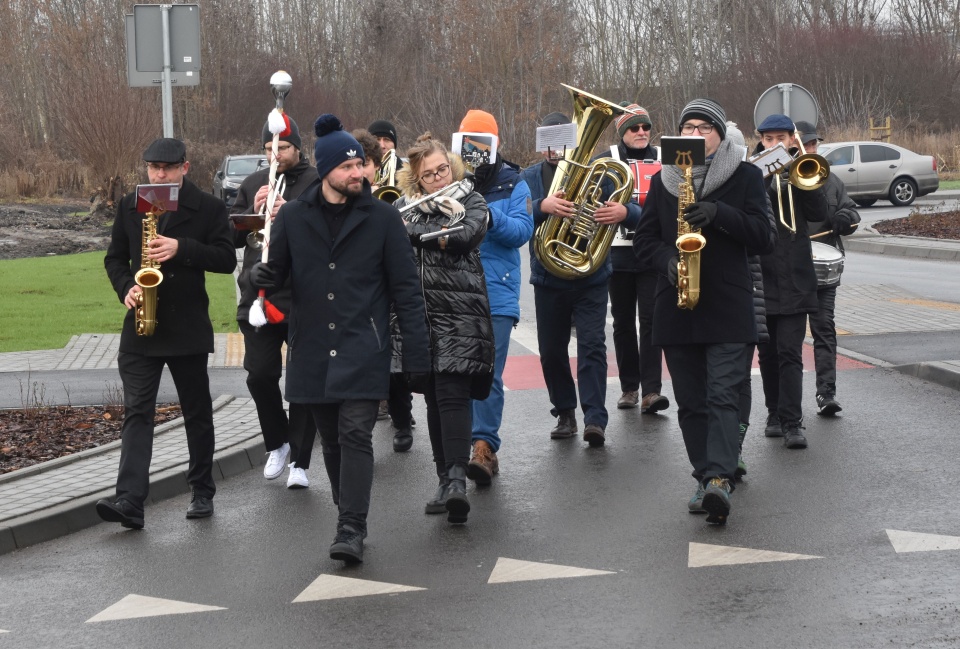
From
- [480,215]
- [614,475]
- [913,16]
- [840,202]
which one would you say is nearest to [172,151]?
[480,215]

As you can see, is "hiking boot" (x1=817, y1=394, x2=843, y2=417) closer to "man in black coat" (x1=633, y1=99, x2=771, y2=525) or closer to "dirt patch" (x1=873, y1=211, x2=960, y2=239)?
"man in black coat" (x1=633, y1=99, x2=771, y2=525)

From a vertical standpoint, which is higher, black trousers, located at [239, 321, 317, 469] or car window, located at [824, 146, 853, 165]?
car window, located at [824, 146, 853, 165]

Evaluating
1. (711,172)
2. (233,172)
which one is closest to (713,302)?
(711,172)

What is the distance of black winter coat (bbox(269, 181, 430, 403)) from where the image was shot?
6266 millimetres

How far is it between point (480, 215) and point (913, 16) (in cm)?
5981

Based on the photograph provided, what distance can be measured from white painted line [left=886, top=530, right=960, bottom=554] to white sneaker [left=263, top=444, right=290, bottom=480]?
3.36 m

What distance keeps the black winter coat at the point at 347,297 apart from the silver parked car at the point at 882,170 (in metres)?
26.7

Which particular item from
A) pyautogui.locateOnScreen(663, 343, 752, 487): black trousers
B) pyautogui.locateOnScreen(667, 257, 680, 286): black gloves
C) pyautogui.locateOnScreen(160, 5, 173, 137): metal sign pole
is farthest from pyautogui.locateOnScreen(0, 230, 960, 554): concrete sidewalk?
pyautogui.locateOnScreen(667, 257, 680, 286): black gloves

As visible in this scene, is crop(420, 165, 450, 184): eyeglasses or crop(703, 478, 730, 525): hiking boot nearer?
crop(703, 478, 730, 525): hiking boot

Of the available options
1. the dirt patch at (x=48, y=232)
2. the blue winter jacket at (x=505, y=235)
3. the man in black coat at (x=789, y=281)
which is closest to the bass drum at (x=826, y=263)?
the man in black coat at (x=789, y=281)

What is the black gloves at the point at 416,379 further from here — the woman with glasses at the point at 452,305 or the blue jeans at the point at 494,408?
the blue jeans at the point at 494,408

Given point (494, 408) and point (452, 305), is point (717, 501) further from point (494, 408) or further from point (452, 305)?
point (494, 408)

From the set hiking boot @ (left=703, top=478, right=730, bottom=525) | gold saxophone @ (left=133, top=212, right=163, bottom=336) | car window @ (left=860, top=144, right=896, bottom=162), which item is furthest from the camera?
car window @ (left=860, top=144, right=896, bottom=162)

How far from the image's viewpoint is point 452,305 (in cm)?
700
